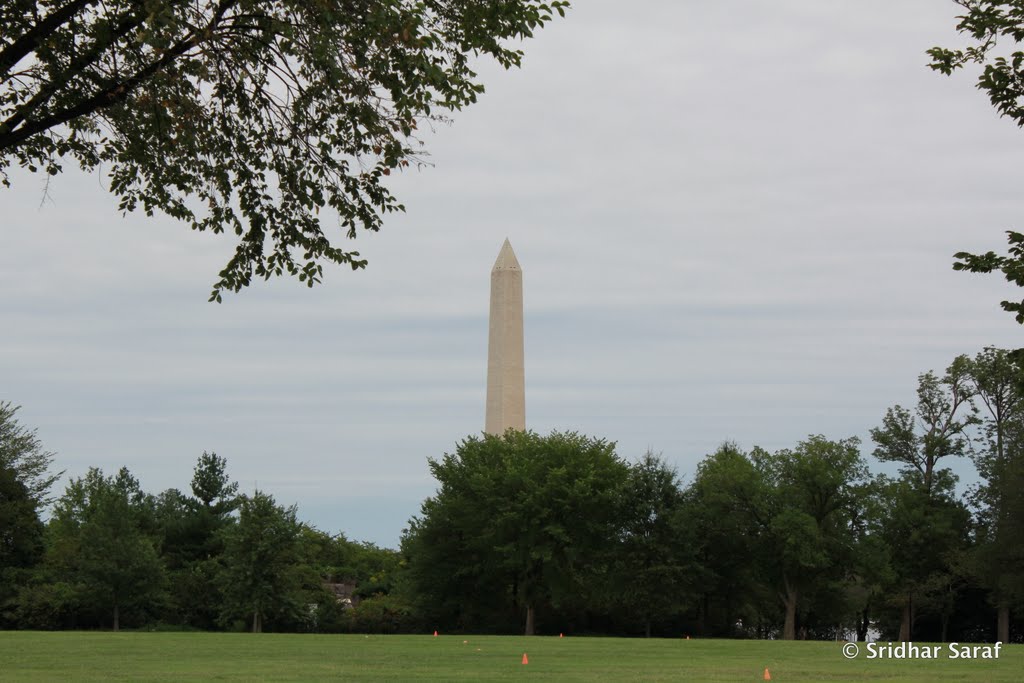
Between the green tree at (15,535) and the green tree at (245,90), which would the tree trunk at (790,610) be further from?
the green tree at (245,90)

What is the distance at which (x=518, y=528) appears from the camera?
6000cm

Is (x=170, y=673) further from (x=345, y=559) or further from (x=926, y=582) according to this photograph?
(x=345, y=559)

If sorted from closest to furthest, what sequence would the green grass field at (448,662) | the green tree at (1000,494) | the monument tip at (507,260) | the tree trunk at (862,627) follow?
1. the green grass field at (448,662)
2. the green tree at (1000,494)
3. the monument tip at (507,260)
4. the tree trunk at (862,627)

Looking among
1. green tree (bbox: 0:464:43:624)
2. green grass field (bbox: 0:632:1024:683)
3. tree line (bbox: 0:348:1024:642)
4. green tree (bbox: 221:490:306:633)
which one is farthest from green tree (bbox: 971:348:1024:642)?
green tree (bbox: 0:464:43:624)

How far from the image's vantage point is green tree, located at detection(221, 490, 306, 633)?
58.5m

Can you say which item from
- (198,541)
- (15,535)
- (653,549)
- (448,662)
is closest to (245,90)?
(448,662)

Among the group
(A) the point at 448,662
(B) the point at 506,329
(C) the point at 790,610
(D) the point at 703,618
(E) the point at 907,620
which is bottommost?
(E) the point at 907,620

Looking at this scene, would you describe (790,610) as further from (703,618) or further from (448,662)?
(448,662)

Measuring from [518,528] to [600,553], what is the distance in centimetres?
424

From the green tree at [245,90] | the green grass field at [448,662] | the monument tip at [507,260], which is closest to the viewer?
the green tree at [245,90]

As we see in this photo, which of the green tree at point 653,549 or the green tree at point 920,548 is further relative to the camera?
the green tree at point 920,548

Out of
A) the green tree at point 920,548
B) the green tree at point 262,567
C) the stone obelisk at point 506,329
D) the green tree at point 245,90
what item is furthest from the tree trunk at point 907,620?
the green tree at point 245,90

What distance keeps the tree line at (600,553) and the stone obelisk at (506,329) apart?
130 inches

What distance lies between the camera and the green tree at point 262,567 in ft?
192
